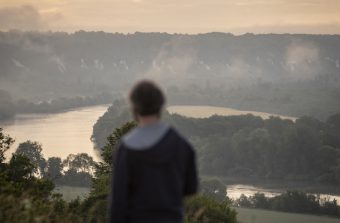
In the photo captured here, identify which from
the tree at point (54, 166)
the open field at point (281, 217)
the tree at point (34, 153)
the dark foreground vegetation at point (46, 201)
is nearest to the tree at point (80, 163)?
the tree at point (54, 166)

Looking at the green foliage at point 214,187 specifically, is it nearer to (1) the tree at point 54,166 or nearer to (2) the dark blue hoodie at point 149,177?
(1) the tree at point 54,166

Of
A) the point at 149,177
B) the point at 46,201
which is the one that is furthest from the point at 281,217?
the point at 149,177

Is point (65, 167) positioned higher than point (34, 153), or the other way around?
point (34, 153)

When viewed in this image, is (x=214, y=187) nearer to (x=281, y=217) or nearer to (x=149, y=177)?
(x=281, y=217)

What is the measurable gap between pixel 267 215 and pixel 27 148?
35.8 meters

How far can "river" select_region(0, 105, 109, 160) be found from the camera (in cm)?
10114

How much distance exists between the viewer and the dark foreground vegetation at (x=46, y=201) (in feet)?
20.9

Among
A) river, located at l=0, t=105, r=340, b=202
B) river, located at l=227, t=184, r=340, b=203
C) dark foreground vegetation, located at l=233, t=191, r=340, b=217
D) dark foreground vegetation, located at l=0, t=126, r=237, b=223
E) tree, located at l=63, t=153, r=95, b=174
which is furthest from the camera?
river, located at l=0, t=105, r=340, b=202

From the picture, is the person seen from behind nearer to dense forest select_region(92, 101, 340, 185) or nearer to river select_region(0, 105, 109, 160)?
river select_region(0, 105, 109, 160)

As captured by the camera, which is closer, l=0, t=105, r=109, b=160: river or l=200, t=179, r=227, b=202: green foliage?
l=200, t=179, r=227, b=202: green foliage

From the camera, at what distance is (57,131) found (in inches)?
4867

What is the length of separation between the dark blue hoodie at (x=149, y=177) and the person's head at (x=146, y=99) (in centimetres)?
12

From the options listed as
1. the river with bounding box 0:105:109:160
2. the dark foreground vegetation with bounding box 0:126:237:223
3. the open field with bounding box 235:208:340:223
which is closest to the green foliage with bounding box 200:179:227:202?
the open field with bounding box 235:208:340:223

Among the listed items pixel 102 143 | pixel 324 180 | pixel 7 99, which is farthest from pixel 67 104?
pixel 324 180
